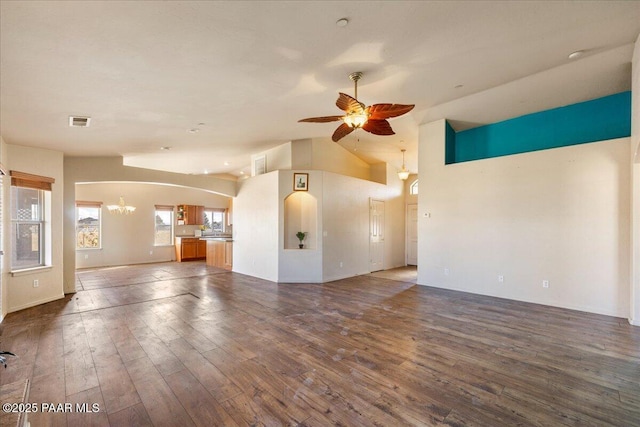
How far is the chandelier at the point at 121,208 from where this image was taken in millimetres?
9227

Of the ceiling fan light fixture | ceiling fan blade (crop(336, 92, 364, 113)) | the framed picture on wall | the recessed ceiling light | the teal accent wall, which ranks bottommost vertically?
the framed picture on wall

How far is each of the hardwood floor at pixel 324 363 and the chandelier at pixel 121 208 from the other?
5278 mm

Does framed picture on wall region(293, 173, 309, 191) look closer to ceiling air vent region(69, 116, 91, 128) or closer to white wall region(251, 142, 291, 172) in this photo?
white wall region(251, 142, 291, 172)

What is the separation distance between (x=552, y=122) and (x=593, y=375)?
4619 millimetres

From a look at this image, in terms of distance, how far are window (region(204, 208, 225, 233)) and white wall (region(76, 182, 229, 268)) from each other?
2.80 ft

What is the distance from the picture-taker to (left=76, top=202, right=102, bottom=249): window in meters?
9.07

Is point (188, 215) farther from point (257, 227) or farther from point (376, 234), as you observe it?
point (376, 234)

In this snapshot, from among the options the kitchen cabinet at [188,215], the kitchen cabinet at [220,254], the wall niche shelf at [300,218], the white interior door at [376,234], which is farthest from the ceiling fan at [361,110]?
the kitchen cabinet at [188,215]

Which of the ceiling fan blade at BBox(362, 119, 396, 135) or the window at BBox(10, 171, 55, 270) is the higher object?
the ceiling fan blade at BBox(362, 119, 396, 135)

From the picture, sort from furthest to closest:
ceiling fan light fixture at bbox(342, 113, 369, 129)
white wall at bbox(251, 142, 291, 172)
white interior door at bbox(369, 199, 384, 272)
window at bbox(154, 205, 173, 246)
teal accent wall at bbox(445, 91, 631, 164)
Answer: window at bbox(154, 205, 173, 246) → white interior door at bbox(369, 199, 384, 272) → white wall at bbox(251, 142, 291, 172) → teal accent wall at bbox(445, 91, 631, 164) → ceiling fan light fixture at bbox(342, 113, 369, 129)

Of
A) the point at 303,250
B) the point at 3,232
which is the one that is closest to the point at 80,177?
the point at 3,232

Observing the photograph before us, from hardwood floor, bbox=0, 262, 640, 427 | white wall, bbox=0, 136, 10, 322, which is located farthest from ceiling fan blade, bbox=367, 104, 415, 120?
white wall, bbox=0, 136, 10, 322

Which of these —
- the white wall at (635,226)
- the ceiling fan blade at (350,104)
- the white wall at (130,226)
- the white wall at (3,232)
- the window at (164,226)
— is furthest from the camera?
the window at (164,226)

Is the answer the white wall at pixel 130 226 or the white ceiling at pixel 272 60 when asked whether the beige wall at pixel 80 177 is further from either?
the white wall at pixel 130 226
